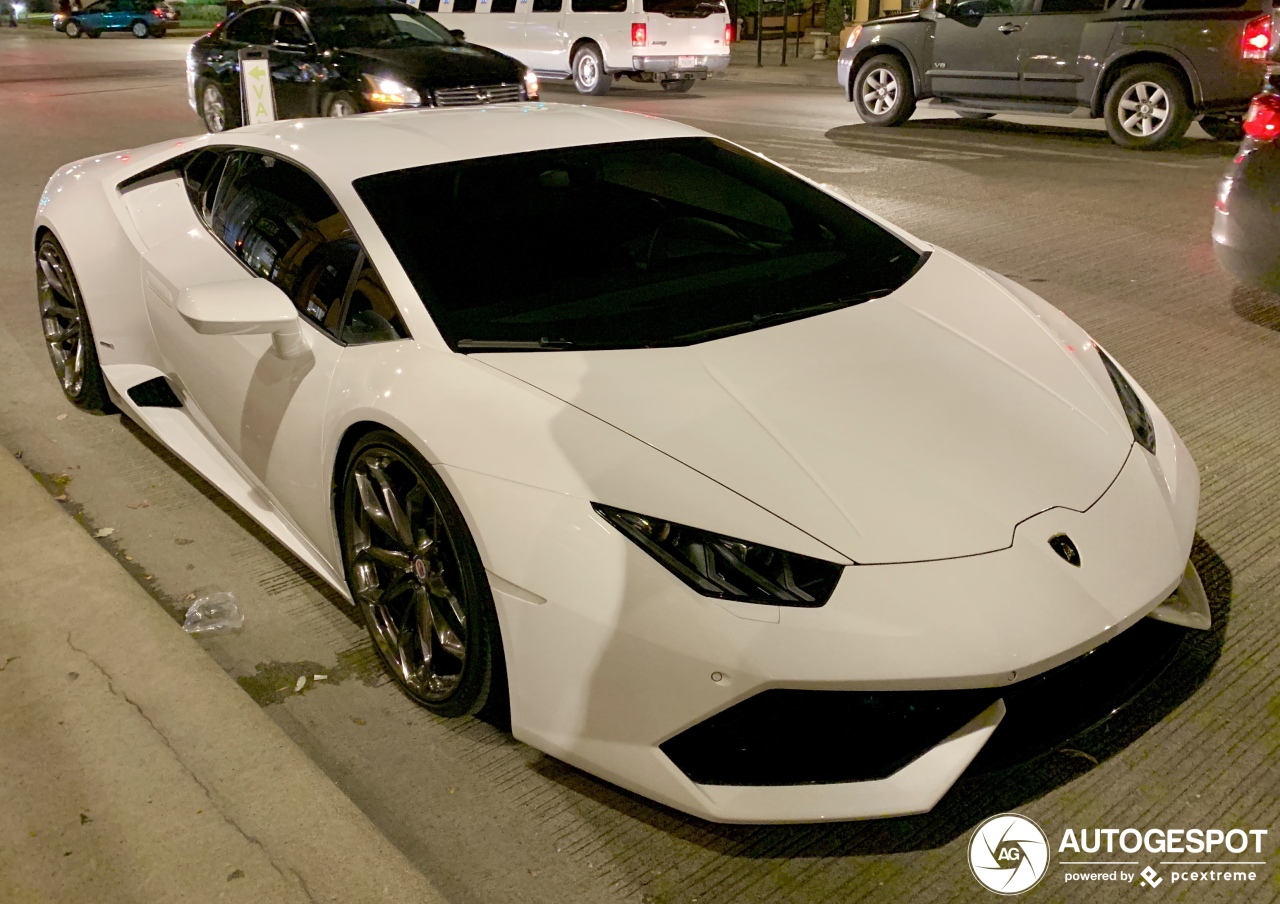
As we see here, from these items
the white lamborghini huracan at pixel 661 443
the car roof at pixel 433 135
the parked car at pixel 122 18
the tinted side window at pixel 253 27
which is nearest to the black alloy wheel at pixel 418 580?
the white lamborghini huracan at pixel 661 443

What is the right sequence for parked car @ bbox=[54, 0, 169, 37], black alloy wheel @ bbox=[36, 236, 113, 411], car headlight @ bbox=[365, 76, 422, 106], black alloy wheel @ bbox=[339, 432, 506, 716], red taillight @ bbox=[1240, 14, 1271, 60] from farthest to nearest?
parked car @ bbox=[54, 0, 169, 37] < car headlight @ bbox=[365, 76, 422, 106] < red taillight @ bbox=[1240, 14, 1271, 60] < black alloy wheel @ bbox=[36, 236, 113, 411] < black alloy wheel @ bbox=[339, 432, 506, 716]

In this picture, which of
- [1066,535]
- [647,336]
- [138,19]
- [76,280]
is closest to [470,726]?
[647,336]

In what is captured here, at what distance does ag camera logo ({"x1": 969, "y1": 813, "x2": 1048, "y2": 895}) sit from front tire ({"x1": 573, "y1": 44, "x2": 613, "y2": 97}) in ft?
54.6

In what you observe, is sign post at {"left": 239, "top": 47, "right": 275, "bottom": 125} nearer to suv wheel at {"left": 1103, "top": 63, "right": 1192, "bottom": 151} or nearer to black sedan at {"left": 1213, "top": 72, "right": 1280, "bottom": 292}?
black sedan at {"left": 1213, "top": 72, "right": 1280, "bottom": 292}

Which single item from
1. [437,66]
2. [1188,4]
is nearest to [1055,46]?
[1188,4]

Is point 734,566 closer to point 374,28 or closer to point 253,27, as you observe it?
point 374,28

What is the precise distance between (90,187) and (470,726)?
9.47 feet

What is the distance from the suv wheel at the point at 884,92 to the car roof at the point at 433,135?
9553mm

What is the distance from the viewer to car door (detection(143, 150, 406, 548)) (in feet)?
9.76

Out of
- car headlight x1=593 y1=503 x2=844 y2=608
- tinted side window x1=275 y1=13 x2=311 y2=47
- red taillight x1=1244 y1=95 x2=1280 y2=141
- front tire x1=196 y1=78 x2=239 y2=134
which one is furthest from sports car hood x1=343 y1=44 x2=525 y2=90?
car headlight x1=593 y1=503 x2=844 y2=608

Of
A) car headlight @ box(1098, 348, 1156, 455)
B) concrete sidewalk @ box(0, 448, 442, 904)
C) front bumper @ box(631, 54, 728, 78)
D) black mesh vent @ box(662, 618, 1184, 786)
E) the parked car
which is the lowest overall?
concrete sidewalk @ box(0, 448, 442, 904)

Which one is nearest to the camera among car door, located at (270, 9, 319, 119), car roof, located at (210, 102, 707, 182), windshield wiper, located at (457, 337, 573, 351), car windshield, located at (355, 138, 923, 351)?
windshield wiper, located at (457, 337, 573, 351)

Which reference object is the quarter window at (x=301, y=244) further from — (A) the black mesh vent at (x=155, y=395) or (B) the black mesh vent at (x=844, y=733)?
(B) the black mesh vent at (x=844, y=733)

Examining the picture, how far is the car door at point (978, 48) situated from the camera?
1154cm
